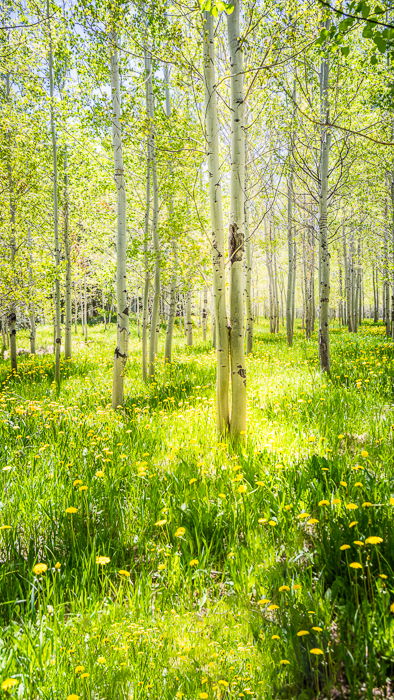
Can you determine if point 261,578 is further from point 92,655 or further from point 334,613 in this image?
point 92,655

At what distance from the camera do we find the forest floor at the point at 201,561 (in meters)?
1.59

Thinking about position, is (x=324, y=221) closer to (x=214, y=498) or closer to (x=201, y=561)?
(x=214, y=498)

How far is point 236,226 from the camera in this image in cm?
399

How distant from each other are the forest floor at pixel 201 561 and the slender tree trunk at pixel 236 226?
0.48 meters

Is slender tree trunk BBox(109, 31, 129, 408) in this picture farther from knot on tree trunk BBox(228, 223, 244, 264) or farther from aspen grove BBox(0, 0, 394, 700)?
knot on tree trunk BBox(228, 223, 244, 264)

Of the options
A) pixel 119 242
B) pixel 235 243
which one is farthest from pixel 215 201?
pixel 119 242

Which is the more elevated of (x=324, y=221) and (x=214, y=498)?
(x=324, y=221)

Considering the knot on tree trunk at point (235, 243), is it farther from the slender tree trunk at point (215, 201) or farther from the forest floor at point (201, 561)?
the forest floor at point (201, 561)

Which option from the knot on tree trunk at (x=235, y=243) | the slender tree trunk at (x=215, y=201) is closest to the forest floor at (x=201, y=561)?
the slender tree trunk at (x=215, y=201)

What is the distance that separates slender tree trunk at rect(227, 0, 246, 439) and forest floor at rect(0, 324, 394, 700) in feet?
1.56

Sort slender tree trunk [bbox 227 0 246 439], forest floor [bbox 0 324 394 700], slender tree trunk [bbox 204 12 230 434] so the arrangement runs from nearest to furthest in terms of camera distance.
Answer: forest floor [bbox 0 324 394 700] → slender tree trunk [bbox 227 0 246 439] → slender tree trunk [bbox 204 12 230 434]

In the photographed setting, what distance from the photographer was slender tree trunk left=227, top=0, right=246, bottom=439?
3920 millimetres

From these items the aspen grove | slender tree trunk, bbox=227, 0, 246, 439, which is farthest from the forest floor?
slender tree trunk, bbox=227, 0, 246, 439

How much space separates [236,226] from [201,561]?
3176mm
